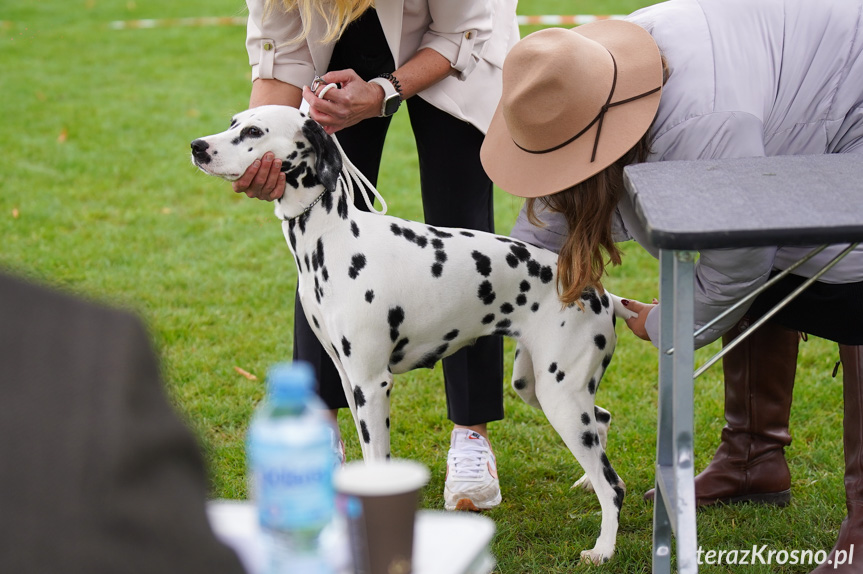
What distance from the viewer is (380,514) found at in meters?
1.25

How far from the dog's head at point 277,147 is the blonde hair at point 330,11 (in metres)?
0.27

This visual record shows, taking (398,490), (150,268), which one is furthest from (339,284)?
(150,268)

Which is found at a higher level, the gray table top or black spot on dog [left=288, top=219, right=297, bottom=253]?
the gray table top

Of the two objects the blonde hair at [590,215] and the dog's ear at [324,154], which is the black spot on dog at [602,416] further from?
the dog's ear at [324,154]

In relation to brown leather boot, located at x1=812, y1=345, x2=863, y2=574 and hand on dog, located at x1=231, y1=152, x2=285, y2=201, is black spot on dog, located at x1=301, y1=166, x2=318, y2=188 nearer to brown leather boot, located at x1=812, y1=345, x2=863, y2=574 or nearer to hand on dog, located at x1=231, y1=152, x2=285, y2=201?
hand on dog, located at x1=231, y1=152, x2=285, y2=201

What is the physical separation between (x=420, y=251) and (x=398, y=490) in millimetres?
1641

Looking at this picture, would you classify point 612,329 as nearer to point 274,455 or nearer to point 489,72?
point 489,72

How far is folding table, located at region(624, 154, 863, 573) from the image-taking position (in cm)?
180

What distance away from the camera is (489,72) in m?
3.13

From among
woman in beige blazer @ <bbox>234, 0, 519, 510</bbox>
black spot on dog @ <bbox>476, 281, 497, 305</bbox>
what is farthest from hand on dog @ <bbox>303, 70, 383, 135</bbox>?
black spot on dog @ <bbox>476, 281, 497, 305</bbox>

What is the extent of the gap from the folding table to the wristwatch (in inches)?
35.6

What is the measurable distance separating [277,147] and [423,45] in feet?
2.16

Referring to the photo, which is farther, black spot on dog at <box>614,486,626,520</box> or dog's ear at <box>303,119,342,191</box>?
black spot on dog at <box>614,486,626,520</box>

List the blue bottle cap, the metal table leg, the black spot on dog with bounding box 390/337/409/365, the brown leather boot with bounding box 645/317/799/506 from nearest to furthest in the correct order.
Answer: the blue bottle cap < the metal table leg < the black spot on dog with bounding box 390/337/409/365 < the brown leather boot with bounding box 645/317/799/506
